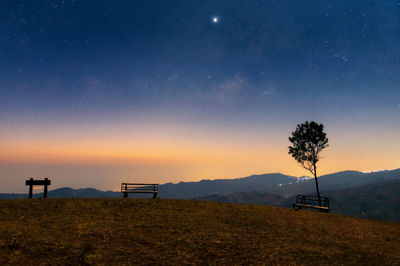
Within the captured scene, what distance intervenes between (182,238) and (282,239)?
5119 millimetres

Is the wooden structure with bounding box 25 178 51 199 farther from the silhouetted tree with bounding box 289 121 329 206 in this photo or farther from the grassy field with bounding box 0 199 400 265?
the silhouetted tree with bounding box 289 121 329 206

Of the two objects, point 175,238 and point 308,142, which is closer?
point 175,238

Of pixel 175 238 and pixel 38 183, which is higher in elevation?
pixel 38 183

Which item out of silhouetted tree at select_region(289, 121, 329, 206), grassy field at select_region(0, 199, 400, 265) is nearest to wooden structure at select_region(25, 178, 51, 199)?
grassy field at select_region(0, 199, 400, 265)

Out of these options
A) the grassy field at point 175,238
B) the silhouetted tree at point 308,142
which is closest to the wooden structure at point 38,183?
the grassy field at point 175,238

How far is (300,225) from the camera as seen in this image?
52.2 ft

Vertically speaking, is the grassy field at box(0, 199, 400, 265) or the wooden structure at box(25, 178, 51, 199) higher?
the wooden structure at box(25, 178, 51, 199)

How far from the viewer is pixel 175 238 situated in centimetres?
1120

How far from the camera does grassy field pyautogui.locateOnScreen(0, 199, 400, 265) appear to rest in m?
8.87

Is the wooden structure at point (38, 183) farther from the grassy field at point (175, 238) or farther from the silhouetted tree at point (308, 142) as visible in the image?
the silhouetted tree at point (308, 142)

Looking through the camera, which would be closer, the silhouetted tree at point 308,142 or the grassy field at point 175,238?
the grassy field at point 175,238

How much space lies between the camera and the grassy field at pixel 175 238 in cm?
887

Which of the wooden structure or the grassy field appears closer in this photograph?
the grassy field

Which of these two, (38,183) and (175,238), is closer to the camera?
(175,238)
